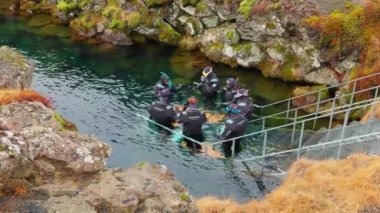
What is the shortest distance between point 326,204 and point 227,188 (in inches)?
299

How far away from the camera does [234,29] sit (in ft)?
136

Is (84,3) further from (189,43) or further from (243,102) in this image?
(243,102)

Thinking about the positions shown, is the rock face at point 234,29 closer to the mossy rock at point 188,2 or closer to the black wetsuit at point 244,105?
the mossy rock at point 188,2

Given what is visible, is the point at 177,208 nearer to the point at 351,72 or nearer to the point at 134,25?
the point at 351,72

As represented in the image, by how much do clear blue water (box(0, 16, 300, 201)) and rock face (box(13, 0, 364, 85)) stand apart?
5.17 ft

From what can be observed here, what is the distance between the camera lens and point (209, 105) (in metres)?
34.9

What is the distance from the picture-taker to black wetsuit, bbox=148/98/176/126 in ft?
99.3

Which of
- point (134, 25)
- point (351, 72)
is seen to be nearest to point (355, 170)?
point (351, 72)

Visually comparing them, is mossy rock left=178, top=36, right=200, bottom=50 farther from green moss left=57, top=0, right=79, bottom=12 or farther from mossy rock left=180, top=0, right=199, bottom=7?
green moss left=57, top=0, right=79, bottom=12

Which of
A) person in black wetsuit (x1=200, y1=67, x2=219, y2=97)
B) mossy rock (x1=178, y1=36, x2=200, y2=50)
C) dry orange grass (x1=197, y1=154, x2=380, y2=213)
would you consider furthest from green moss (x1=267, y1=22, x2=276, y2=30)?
dry orange grass (x1=197, y1=154, x2=380, y2=213)

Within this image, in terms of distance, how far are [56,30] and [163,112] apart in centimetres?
2599

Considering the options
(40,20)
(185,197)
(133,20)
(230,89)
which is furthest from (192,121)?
(40,20)

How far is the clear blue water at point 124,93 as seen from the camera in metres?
25.1

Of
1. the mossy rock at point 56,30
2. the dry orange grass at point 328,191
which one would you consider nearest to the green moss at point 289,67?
the dry orange grass at point 328,191
